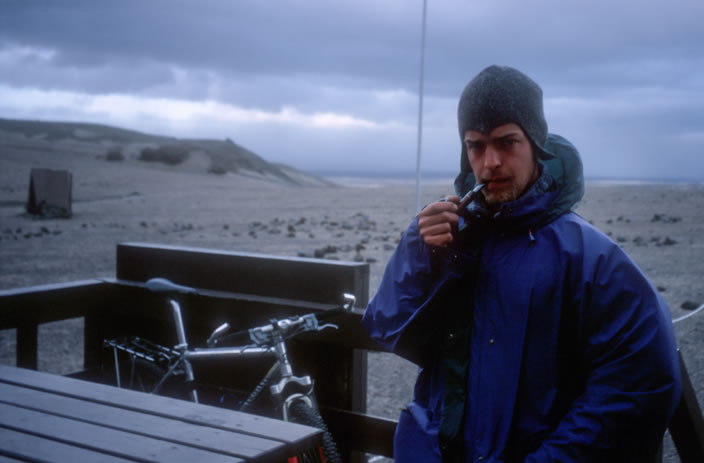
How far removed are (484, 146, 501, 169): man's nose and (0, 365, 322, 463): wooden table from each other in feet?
2.89

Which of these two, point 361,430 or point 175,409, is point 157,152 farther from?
point 175,409

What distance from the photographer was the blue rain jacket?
1.84 meters

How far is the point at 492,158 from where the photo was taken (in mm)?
2096

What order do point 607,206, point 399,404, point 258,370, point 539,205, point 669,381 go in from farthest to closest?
point 607,206
point 399,404
point 258,370
point 539,205
point 669,381

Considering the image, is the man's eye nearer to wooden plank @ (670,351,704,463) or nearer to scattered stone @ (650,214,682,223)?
wooden plank @ (670,351,704,463)

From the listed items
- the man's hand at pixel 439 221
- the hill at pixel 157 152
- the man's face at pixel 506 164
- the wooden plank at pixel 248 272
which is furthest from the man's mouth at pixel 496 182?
the hill at pixel 157 152

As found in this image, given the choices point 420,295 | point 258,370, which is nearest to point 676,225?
point 258,370

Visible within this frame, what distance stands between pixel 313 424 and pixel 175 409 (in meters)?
0.89

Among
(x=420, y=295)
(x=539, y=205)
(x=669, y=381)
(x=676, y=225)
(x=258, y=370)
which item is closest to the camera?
(x=669, y=381)

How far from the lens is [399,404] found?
5.70 m

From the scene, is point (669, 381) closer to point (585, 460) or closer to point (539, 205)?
point (585, 460)

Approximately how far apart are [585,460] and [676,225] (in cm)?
1801

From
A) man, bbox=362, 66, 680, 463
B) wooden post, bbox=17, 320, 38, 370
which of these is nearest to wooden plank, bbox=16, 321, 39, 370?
wooden post, bbox=17, 320, 38, 370

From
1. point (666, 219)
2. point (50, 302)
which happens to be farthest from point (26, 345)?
point (666, 219)
